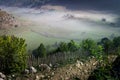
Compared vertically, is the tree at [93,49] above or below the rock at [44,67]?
above

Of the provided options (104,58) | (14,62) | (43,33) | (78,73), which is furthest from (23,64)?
(43,33)

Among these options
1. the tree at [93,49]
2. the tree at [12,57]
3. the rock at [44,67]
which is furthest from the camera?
the tree at [93,49]

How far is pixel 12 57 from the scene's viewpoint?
52.6m

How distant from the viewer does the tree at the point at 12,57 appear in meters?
51.0

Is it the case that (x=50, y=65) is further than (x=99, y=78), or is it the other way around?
(x=50, y=65)

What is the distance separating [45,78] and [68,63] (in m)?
6.97

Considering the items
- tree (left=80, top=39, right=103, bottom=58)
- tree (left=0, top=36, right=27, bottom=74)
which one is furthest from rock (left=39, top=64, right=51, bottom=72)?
tree (left=80, top=39, right=103, bottom=58)

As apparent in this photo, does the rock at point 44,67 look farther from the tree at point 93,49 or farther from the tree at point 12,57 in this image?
the tree at point 93,49

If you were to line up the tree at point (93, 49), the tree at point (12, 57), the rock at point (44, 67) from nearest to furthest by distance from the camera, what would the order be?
the rock at point (44, 67) → the tree at point (12, 57) → the tree at point (93, 49)

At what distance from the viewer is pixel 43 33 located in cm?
19975

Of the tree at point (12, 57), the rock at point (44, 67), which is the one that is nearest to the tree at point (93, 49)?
the rock at point (44, 67)

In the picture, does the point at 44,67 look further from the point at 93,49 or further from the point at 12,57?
the point at 93,49

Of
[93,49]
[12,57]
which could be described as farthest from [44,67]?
[93,49]

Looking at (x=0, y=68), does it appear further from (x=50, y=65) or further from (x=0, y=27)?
(x=0, y=27)
